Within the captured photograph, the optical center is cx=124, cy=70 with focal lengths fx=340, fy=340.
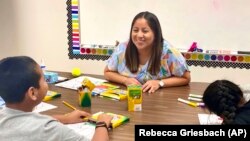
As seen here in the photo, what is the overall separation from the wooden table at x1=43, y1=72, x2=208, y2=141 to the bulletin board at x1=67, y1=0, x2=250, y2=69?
1212mm

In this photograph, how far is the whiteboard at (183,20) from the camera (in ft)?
11.0

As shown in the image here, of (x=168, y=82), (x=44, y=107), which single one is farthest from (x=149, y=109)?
(x=44, y=107)

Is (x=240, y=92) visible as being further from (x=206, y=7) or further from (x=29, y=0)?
(x=29, y=0)

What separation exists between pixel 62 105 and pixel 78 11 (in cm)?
191

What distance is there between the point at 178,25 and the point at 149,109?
1.71 meters

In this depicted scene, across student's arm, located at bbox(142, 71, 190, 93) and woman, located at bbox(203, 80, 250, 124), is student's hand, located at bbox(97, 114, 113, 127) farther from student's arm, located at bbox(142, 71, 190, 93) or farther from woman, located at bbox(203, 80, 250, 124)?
student's arm, located at bbox(142, 71, 190, 93)

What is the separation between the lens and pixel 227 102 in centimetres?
160

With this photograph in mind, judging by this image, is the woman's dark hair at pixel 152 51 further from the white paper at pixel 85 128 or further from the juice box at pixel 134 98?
the white paper at pixel 85 128

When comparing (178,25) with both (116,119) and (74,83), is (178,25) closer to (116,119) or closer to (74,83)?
(74,83)

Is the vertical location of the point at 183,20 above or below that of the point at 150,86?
above

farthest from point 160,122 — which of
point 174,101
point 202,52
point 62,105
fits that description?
point 202,52

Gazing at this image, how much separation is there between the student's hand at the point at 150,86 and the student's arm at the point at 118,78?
0.30 feet

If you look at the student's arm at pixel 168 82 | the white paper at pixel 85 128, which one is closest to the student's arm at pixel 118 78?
the student's arm at pixel 168 82

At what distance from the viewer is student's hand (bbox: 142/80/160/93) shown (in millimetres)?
2320
